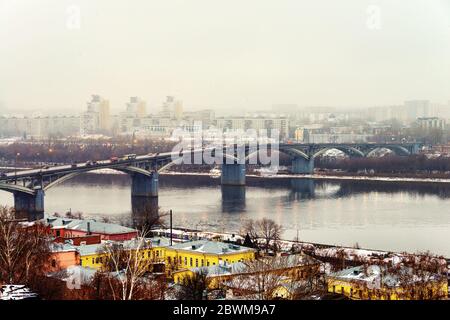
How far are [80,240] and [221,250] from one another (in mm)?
974

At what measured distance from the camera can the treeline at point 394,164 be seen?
41.6 feet

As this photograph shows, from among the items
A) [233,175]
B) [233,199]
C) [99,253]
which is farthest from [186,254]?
[233,175]

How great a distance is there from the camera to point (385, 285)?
2736mm

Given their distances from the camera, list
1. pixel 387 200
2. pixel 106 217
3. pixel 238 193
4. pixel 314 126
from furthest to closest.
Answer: pixel 314 126 → pixel 238 193 → pixel 387 200 → pixel 106 217

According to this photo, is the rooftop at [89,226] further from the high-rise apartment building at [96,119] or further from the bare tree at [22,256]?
the high-rise apartment building at [96,119]

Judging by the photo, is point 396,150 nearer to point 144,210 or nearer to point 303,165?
point 303,165

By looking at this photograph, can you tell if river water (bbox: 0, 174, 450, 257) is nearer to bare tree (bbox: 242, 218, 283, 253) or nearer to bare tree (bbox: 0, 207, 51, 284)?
bare tree (bbox: 242, 218, 283, 253)

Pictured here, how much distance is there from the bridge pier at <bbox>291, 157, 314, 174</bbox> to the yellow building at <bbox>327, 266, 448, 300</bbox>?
32.0ft

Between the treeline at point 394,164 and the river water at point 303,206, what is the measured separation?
158 cm

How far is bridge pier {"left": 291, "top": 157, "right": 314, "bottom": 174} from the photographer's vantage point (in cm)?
1304

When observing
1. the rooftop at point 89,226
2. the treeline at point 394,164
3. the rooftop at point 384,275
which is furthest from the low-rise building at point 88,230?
the treeline at point 394,164
